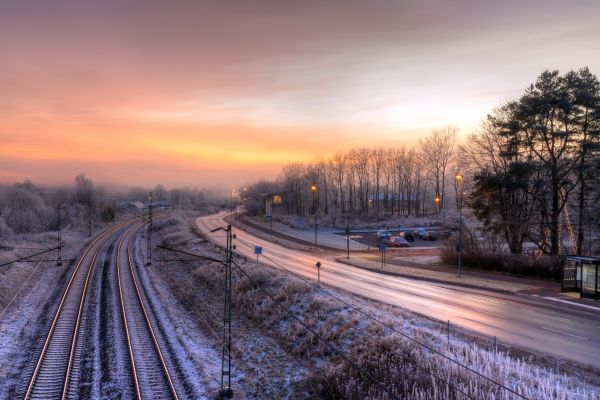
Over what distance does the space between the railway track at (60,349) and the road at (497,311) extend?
17.0 meters

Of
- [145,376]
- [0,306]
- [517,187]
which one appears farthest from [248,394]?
[517,187]

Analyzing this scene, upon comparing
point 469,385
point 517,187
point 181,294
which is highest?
point 517,187

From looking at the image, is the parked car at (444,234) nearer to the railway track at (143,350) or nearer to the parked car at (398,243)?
the parked car at (398,243)

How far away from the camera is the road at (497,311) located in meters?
18.2

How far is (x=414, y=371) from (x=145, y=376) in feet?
34.5

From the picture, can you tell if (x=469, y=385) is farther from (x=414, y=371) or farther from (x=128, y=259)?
(x=128, y=259)

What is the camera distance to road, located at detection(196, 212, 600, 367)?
1825cm

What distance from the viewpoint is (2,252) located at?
42000 millimetres

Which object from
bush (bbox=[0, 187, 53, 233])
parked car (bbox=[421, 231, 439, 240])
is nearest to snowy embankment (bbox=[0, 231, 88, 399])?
bush (bbox=[0, 187, 53, 233])

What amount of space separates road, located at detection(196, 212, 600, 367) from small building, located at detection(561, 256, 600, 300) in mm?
2516

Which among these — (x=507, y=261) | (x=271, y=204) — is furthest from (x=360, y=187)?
(x=507, y=261)

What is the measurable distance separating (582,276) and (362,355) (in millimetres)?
18119

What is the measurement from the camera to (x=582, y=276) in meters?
26.8

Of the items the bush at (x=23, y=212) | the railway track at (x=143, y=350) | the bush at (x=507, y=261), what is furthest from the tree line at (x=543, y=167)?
the bush at (x=23, y=212)
